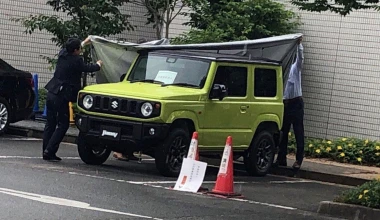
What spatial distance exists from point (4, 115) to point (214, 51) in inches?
187

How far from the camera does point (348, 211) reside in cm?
1057

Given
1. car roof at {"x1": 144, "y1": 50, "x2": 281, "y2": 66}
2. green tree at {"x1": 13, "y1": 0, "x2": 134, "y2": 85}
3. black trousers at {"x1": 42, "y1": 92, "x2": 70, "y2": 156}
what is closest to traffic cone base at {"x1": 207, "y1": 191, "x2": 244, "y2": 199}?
car roof at {"x1": 144, "y1": 50, "x2": 281, "y2": 66}

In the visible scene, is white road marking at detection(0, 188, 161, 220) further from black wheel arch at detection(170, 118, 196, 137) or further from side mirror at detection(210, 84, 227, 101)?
side mirror at detection(210, 84, 227, 101)

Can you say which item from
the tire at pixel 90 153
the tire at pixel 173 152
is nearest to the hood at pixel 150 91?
the tire at pixel 173 152

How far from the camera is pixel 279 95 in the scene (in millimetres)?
14828

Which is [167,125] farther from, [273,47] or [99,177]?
[273,47]

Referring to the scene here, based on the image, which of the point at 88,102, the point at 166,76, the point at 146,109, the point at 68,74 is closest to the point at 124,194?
the point at 146,109

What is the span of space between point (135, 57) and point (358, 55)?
5.23 meters

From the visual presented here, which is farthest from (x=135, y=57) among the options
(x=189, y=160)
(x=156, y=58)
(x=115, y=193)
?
(x=115, y=193)

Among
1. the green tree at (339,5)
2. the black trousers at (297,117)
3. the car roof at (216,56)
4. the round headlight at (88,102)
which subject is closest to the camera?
the green tree at (339,5)

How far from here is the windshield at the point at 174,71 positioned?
13.5 meters

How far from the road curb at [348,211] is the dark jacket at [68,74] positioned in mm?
4714

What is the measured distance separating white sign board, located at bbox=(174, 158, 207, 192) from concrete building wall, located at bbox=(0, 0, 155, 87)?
10980 mm

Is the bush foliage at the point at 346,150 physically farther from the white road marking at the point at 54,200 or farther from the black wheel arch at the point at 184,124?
the white road marking at the point at 54,200
